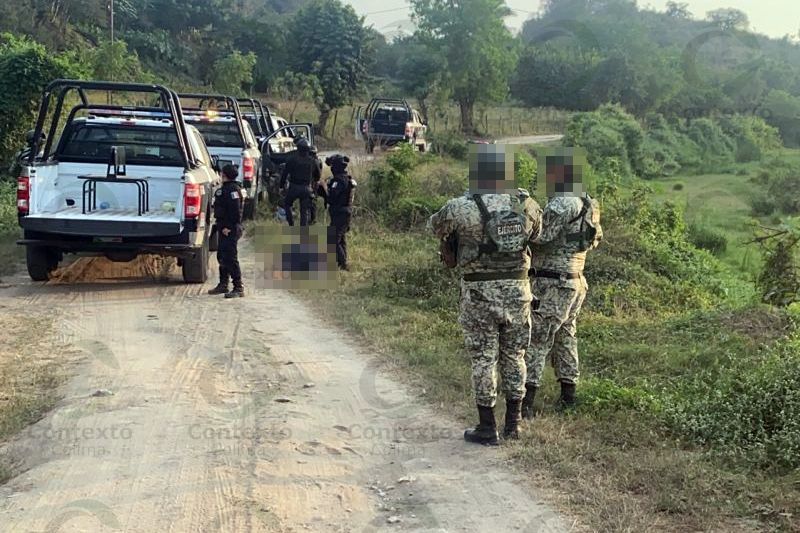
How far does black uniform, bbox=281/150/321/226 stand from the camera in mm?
10719

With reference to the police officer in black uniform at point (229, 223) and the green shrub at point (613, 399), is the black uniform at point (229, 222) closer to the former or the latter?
the police officer in black uniform at point (229, 223)

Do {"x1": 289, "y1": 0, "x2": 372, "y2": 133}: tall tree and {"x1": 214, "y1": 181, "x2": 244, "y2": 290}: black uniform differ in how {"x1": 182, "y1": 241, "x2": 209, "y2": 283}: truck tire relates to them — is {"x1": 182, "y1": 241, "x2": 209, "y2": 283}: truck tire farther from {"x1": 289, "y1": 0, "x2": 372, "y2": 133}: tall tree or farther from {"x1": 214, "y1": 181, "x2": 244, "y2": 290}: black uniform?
{"x1": 289, "y1": 0, "x2": 372, "y2": 133}: tall tree

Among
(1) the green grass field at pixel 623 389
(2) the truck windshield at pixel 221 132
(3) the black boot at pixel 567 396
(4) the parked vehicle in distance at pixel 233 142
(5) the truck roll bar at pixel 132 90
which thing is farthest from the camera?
(2) the truck windshield at pixel 221 132

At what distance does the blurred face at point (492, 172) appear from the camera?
4.73 m

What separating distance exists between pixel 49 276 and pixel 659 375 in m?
6.58

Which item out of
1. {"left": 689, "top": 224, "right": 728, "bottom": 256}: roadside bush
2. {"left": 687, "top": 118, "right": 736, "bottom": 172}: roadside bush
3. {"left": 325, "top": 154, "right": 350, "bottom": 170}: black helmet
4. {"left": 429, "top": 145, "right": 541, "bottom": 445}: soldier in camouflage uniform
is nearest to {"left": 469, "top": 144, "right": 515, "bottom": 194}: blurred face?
{"left": 429, "top": 145, "right": 541, "bottom": 445}: soldier in camouflage uniform

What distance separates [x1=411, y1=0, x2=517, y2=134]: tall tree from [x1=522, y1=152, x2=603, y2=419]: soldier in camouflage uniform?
3650 cm

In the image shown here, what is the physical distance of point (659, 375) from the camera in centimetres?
635

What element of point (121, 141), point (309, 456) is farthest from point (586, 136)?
point (309, 456)

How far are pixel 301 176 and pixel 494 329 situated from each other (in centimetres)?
641

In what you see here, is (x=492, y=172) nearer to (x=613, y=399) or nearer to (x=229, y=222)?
(x=613, y=399)

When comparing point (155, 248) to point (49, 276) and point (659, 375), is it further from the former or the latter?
point (659, 375)

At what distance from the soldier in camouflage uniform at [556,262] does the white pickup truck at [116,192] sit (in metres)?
4.52

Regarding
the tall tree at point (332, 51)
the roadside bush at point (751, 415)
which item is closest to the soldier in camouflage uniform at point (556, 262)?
the roadside bush at point (751, 415)
